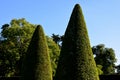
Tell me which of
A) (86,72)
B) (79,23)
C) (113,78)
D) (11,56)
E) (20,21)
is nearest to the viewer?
(86,72)

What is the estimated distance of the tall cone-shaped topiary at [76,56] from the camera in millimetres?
16188

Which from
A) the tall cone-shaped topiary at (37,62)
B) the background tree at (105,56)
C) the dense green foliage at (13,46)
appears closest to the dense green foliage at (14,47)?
the dense green foliage at (13,46)

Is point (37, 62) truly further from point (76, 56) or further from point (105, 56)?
point (105, 56)

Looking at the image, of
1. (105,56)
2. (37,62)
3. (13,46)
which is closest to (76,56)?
(37,62)

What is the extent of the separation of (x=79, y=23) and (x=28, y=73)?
6.52 m

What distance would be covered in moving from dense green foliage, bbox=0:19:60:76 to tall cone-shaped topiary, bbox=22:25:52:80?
3287 cm

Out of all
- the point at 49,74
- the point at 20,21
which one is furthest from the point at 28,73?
the point at 20,21

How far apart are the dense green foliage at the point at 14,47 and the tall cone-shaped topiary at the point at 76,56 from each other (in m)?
38.8

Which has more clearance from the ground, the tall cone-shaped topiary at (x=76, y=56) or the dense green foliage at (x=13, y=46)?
the dense green foliage at (x=13, y=46)

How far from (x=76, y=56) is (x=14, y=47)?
137 ft

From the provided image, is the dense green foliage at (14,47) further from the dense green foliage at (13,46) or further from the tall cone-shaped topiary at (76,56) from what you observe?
the tall cone-shaped topiary at (76,56)

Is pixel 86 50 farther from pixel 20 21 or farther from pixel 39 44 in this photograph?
pixel 20 21

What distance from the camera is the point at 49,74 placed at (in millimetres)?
22547

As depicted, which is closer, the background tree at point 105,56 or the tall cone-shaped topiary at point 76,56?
the tall cone-shaped topiary at point 76,56
